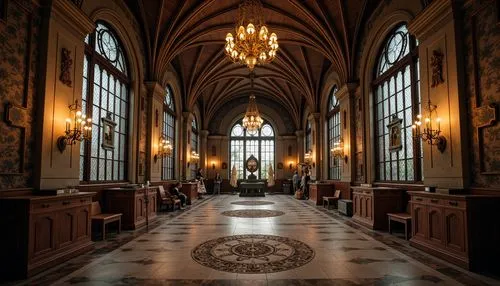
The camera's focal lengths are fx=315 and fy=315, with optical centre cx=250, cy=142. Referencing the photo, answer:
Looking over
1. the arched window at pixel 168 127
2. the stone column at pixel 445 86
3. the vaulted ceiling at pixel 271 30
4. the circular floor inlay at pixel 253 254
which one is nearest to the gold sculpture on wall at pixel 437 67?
the stone column at pixel 445 86

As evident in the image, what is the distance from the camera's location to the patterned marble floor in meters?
4.18

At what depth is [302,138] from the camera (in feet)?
75.5

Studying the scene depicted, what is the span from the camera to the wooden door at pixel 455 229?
4.83 metres

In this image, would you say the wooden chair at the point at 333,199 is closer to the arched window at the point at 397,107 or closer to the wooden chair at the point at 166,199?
the arched window at the point at 397,107

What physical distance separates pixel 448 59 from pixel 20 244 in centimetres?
772

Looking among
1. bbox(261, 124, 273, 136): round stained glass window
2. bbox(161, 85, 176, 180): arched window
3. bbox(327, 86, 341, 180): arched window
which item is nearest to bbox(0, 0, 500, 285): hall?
bbox(161, 85, 176, 180): arched window

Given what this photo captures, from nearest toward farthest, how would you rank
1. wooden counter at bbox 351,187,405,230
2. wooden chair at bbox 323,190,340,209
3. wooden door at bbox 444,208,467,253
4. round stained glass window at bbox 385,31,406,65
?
1. wooden door at bbox 444,208,467,253
2. wooden counter at bbox 351,187,405,230
3. round stained glass window at bbox 385,31,406,65
4. wooden chair at bbox 323,190,340,209

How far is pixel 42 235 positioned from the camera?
4.73 meters

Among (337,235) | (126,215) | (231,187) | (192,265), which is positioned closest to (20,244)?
(192,265)

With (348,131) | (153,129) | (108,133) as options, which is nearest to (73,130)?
(108,133)

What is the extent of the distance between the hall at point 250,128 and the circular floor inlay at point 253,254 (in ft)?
0.15

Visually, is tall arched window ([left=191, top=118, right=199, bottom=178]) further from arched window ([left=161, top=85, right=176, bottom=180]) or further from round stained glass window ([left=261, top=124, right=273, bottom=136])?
round stained glass window ([left=261, top=124, right=273, bottom=136])

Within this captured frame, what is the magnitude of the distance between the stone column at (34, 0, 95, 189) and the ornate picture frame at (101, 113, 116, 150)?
188cm

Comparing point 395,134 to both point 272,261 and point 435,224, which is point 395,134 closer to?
point 435,224
